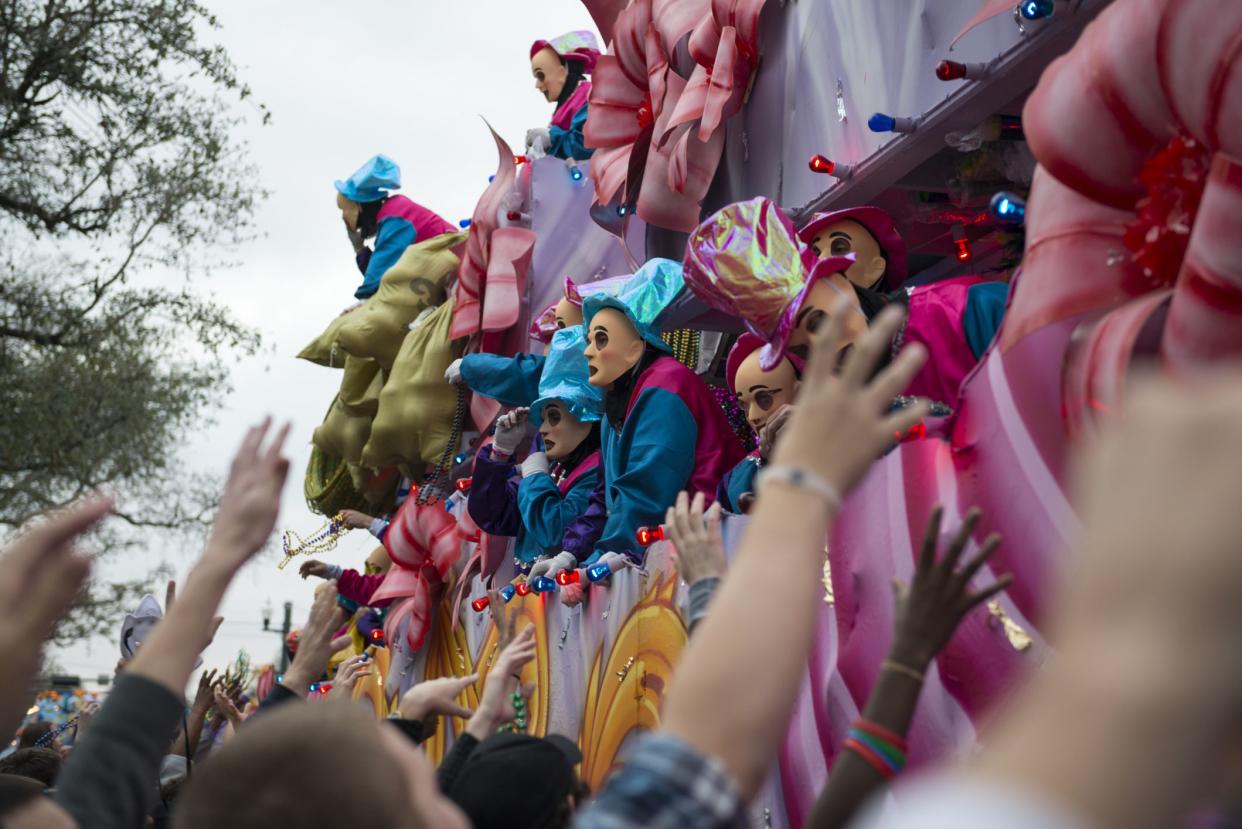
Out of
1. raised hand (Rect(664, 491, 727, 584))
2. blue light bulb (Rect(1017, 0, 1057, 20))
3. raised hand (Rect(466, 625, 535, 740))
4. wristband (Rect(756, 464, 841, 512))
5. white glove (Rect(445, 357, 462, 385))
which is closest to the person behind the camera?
wristband (Rect(756, 464, 841, 512))

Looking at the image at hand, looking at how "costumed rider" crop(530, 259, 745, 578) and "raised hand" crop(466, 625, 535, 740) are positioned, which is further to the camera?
"costumed rider" crop(530, 259, 745, 578)

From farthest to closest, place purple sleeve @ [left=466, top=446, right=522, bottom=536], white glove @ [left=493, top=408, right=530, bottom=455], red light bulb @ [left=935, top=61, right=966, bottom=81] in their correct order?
white glove @ [left=493, top=408, right=530, bottom=455]
purple sleeve @ [left=466, top=446, right=522, bottom=536]
red light bulb @ [left=935, top=61, right=966, bottom=81]

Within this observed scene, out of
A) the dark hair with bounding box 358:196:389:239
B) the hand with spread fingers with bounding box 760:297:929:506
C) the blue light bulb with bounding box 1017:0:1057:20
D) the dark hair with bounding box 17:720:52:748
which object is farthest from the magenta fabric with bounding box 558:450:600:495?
the hand with spread fingers with bounding box 760:297:929:506

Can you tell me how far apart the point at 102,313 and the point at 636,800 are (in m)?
11.9

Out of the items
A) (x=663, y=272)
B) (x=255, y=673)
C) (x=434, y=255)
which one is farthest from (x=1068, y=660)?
(x=255, y=673)

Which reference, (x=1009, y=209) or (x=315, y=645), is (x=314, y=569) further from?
(x=1009, y=209)

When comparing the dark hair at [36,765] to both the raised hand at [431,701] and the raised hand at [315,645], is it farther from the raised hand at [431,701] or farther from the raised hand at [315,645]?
the raised hand at [431,701]

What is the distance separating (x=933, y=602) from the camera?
1844mm

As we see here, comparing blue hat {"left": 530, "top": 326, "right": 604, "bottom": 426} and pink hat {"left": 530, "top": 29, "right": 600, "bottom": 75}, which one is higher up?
pink hat {"left": 530, "top": 29, "right": 600, "bottom": 75}

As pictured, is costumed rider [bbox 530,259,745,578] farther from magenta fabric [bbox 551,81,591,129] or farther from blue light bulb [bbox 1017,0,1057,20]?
magenta fabric [bbox 551,81,591,129]

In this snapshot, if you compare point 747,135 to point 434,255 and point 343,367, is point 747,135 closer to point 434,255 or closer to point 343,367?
point 434,255

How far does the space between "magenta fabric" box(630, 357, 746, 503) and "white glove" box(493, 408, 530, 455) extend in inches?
48.2

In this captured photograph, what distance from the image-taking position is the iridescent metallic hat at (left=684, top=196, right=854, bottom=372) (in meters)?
3.66

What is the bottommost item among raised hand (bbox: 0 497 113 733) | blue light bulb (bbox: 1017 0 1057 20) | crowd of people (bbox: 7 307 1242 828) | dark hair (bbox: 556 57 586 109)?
crowd of people (bbox: 7 307 1242 828)
